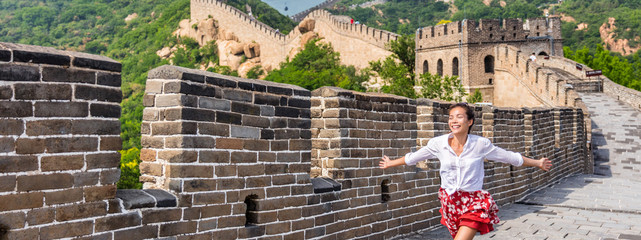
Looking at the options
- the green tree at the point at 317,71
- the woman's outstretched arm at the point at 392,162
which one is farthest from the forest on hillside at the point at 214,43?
the woman's outstretched arm at the point at 392,162

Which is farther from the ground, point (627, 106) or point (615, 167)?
point (627, 106)

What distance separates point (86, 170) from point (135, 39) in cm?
8410

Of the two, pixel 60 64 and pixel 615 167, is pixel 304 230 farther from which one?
pixel 615 167

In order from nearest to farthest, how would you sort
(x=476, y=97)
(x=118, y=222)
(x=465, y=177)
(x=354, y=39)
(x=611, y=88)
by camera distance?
(x=118, y=222), (x=465, y=177), (x=611, y=88), (x=476, y=97), (x=354, y=39)

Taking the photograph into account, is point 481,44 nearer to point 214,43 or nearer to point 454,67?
point 454,67

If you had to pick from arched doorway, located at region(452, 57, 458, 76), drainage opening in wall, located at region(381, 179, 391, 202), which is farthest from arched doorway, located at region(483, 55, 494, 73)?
drainage opening in wall, located at region(381, 179, 391, 202)

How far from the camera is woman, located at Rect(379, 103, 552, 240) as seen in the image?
4.32m

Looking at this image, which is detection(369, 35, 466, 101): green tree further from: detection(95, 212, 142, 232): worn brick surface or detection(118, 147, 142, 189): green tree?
detection(95, 212, 142, 232): worn brick surface

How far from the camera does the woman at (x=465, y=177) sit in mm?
4316

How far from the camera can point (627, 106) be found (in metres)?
27.5

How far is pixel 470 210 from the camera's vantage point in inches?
171

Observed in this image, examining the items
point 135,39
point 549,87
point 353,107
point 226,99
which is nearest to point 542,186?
point 353,107

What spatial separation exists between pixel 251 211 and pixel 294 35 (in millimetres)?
50552

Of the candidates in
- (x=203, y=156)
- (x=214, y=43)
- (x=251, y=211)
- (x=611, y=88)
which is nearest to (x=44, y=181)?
(x=203, y=156)
